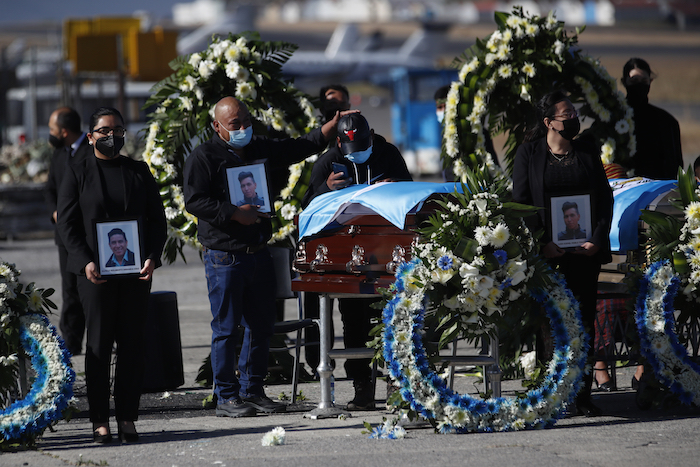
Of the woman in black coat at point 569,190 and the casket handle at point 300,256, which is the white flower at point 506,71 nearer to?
the woman in black coat at point 569,190

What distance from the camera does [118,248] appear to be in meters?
5.54

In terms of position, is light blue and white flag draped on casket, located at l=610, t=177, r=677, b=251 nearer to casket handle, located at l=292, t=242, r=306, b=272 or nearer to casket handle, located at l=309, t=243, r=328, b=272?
casket handle, located at l=309, t=243, r=328, b=272

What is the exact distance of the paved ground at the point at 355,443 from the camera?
499cm

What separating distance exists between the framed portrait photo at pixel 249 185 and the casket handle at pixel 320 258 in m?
0.44

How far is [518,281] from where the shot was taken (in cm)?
565

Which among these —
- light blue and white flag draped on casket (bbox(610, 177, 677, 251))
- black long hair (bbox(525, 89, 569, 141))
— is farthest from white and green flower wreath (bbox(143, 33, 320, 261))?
light blue and white flag draped on casket (bbox(610, 177, 677, 251))

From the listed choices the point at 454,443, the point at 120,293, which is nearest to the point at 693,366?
the point at 454,443

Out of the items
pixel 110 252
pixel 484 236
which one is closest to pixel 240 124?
pixel 110 252

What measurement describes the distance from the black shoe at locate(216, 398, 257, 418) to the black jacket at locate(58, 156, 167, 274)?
3.83ft

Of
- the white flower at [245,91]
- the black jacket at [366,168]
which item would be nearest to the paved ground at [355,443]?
the black jacket at [366,168]

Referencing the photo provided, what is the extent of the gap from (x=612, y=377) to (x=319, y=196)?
265cm

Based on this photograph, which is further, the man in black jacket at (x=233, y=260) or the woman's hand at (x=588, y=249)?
the man in black jacket at (x=233, y=260)

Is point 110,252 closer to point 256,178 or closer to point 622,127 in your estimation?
point 256,178

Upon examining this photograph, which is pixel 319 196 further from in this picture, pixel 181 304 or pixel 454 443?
pixel 181 304
